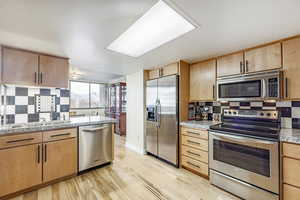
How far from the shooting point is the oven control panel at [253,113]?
6.61 ft

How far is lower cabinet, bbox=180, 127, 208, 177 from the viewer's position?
89.6 inches

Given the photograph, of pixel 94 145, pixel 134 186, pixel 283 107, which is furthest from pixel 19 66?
pixel 283 107

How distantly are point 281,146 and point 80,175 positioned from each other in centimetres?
302

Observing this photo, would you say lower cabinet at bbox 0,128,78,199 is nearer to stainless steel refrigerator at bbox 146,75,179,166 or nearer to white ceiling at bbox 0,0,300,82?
white ceiling at bbox 0,0,300,82

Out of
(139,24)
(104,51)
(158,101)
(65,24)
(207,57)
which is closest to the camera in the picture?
(65,24)

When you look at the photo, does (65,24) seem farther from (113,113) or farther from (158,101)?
(113,113)

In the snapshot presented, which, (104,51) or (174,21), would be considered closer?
(174,21)

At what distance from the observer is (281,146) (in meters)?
1.54

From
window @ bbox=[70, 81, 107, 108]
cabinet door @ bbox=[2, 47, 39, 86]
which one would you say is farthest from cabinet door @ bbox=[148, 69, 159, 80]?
window @ bbox=[70, 81, 107, 108]

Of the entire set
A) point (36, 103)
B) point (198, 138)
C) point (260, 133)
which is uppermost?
point (36, 103)

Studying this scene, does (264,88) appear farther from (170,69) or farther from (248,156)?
(170,69)

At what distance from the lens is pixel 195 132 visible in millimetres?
2402

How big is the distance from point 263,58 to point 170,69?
1.56 m

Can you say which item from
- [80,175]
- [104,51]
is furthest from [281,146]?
[80,175]
